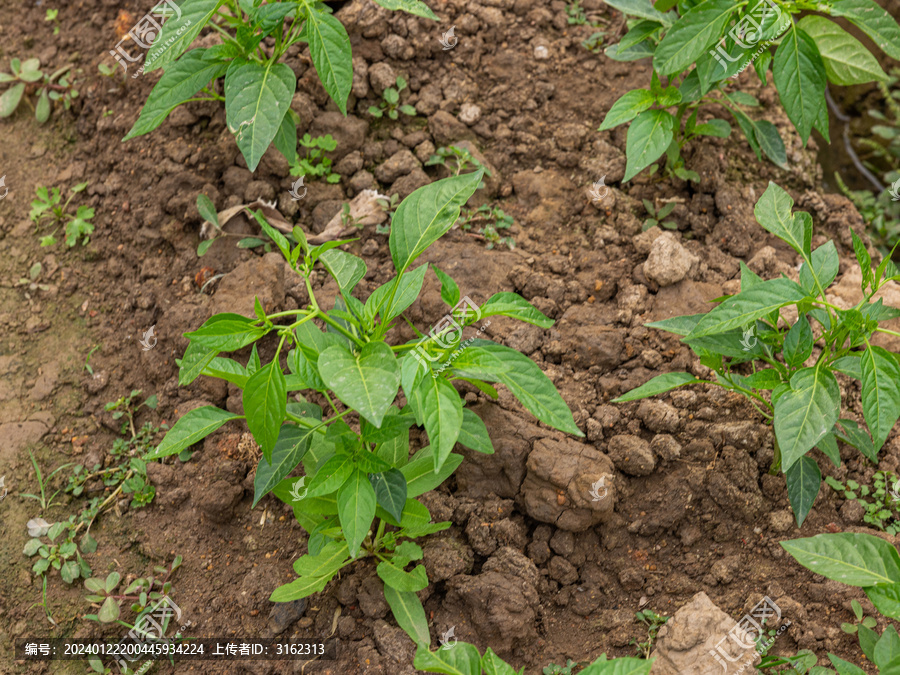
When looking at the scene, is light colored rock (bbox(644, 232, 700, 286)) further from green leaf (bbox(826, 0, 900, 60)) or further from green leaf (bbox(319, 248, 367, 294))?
green leaf (bbox(319, 248, 367, 294))

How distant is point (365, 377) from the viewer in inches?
76.2

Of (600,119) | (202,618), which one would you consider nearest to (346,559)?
(202,618)

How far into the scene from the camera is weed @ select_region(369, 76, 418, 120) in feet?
11.8

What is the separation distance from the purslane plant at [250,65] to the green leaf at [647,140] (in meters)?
1.05

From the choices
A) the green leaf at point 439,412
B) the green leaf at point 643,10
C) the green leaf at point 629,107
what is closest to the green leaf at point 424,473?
the green leaf at point 439,412

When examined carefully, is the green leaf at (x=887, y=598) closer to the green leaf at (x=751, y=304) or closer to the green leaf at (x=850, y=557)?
the green leaf at (x=850, y=557)

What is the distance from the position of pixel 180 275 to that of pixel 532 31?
7.76ft

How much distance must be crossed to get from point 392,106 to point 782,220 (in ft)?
6.73

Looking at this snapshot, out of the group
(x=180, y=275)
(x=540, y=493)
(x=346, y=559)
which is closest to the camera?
(x=346, y=559)

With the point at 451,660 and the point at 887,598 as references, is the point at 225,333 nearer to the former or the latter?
the point at 451,660

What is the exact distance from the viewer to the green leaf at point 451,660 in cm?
188

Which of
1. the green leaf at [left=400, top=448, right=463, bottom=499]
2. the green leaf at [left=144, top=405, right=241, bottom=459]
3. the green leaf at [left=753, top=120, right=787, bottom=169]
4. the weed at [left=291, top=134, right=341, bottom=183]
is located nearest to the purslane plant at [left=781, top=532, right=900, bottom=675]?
the green leaf at [left=400, top=448, right=463, bottom=499]

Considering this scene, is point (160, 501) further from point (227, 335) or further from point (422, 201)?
point (422, 201)

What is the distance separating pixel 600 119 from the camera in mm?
3672
